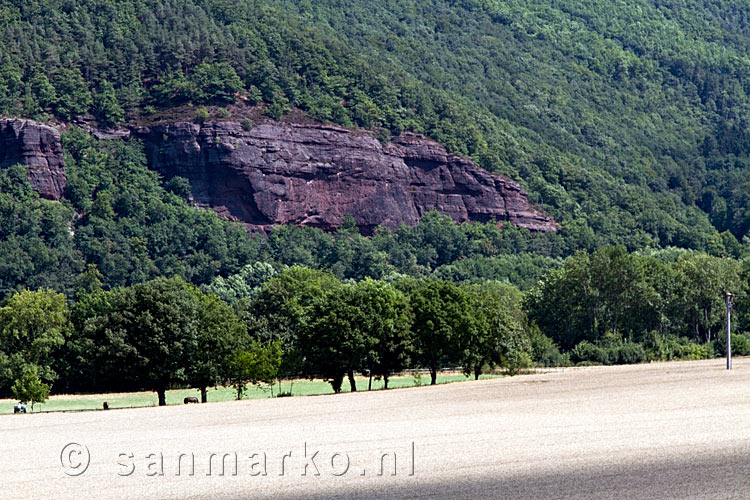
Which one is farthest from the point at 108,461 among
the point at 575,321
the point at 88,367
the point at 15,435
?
the point at 575,321

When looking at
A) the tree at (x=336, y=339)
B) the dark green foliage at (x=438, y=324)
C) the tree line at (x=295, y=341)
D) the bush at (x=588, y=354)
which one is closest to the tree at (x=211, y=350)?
the tree line at (x=295, y=341)

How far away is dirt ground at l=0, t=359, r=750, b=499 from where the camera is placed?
114 feet

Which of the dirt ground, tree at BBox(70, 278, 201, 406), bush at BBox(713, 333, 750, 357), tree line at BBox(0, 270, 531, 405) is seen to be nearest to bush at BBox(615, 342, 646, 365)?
bush at BBox(713, 333, 750, 357)

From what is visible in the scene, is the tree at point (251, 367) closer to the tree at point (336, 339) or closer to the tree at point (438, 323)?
the tree at point (336, 339)

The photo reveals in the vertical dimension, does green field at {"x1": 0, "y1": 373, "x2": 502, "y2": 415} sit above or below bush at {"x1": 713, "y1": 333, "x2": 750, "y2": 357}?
below

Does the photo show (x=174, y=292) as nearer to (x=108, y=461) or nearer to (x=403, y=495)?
(x=108, y=461)

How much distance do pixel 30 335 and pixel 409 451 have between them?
91321 mm

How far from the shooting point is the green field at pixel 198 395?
319 feet

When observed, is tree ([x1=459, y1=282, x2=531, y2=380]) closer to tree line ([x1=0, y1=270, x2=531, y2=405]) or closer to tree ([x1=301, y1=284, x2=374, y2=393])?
tree line ([x1=0, y1=270, x2=531, y2=405])

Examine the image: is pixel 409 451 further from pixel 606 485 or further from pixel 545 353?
pixel 545 353

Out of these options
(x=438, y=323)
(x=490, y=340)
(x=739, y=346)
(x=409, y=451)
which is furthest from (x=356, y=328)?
(x=739, y=346)

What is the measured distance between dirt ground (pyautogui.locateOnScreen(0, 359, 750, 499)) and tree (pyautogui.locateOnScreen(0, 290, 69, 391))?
167ft

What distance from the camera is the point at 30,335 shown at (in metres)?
126

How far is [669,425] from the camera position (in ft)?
159
